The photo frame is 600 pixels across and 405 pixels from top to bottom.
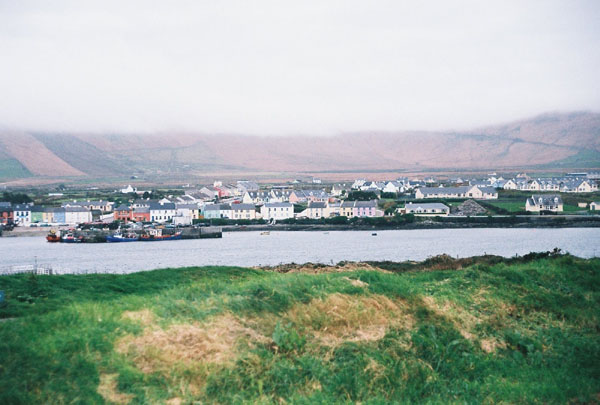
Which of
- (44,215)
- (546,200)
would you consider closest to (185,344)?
(546,200)

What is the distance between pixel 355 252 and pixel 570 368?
95.7ft

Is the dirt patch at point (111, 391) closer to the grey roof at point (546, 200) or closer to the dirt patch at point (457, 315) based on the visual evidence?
the dirt patch at point (457, 315)

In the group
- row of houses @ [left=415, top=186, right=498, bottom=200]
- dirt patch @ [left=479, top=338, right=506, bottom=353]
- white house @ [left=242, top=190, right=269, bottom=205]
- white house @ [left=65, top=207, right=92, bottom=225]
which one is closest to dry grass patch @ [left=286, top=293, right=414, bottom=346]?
dirt patch @ [left=479, top=338, right=506, bottom=353]

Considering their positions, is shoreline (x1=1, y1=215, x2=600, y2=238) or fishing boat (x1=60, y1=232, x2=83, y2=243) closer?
fishing boat (x1=60, y1=232, x2=83, y2=243)

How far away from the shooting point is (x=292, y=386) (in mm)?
6840

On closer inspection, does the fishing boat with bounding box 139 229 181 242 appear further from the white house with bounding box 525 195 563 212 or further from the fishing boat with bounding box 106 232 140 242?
the white house with bounding box 525 195 563 212

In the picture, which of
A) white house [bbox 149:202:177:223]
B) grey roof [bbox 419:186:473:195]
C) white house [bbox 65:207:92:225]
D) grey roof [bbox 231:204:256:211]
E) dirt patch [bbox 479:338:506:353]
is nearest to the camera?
dirt patch [bbox 479:338:506:353]

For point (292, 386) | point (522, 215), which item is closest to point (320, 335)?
point (292, 386)

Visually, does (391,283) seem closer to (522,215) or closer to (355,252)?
(355,252)

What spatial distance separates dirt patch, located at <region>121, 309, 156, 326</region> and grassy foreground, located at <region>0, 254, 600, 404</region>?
0.01 meters

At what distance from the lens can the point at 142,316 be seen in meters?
8.07

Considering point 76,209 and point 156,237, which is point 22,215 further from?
point 156,237

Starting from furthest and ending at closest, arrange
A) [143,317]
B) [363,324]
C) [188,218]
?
[188,218] < [363,324] < [143,317]

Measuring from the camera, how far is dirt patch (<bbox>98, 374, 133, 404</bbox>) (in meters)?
6.02
